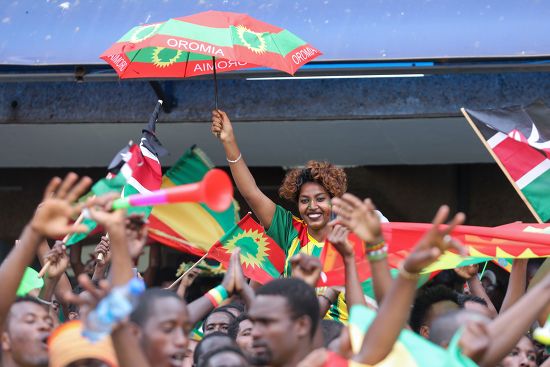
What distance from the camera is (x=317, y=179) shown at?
6.61 meters

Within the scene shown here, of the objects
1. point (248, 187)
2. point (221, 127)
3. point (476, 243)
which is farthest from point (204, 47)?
point (476, 243)

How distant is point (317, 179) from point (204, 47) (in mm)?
997

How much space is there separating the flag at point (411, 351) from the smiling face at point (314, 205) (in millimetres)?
2087

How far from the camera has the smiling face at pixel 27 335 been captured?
15.6 feet

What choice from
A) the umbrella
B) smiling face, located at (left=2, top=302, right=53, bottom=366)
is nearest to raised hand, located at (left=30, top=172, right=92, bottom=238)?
smiling face, located at (left=2, top=302, right=53, bottom=366)

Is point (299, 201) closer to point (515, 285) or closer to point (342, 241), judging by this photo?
point (515, 285)

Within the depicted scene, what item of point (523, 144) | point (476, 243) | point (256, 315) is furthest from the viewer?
point (523, 144)

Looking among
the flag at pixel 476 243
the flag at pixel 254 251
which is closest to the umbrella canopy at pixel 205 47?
the flag at pixel 254 251

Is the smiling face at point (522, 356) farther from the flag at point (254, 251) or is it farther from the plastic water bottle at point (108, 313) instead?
the plastic water bottle at point (108, 313)

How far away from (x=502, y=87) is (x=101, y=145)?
3.44m

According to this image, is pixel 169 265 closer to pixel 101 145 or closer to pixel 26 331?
pixel 101 145

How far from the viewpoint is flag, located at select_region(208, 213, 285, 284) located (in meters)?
6.69

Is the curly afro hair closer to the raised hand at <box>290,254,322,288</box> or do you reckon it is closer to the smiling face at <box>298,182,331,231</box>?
the smiling face at <box>298,182,331,231</box>

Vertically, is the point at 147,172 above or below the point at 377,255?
above
